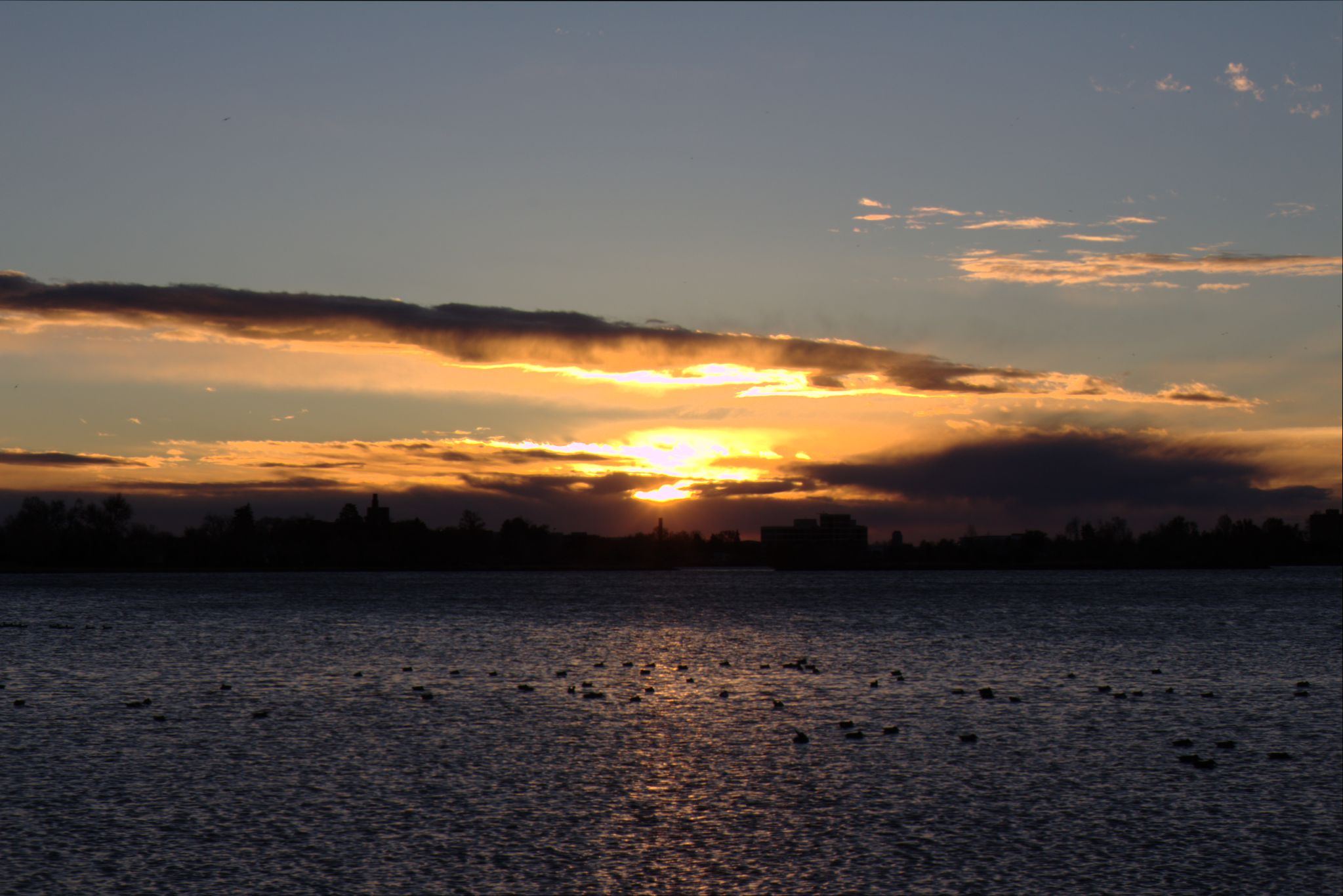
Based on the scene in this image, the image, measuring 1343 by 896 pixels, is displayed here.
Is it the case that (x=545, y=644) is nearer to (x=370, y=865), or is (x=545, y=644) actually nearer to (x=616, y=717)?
(x=616, y=717)

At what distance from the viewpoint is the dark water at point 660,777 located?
86.8ft

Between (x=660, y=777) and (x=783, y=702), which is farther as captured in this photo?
(x=783, y=702)

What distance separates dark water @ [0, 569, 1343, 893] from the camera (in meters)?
26.5

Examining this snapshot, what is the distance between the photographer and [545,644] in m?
98.5

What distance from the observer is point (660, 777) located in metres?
37.2

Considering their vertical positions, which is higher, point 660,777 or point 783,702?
point 660,777

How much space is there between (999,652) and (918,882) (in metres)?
69.0

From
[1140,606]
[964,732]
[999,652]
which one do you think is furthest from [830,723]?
[1140,606]

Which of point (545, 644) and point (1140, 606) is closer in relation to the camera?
point (545, 644)

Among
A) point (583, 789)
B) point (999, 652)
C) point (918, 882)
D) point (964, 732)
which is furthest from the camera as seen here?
point (999, 652)

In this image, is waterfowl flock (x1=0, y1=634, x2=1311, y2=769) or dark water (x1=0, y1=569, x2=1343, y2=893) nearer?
dark water (x1=0, y1=569, x2=1343, y2=893)

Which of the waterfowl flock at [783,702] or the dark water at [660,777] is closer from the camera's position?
the dark water at [660,777]

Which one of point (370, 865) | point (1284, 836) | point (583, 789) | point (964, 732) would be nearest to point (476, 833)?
point (370, 865)

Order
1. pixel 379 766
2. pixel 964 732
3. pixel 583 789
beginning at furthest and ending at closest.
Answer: pixel 964 732, pixel 379 766, pixel 583 789
